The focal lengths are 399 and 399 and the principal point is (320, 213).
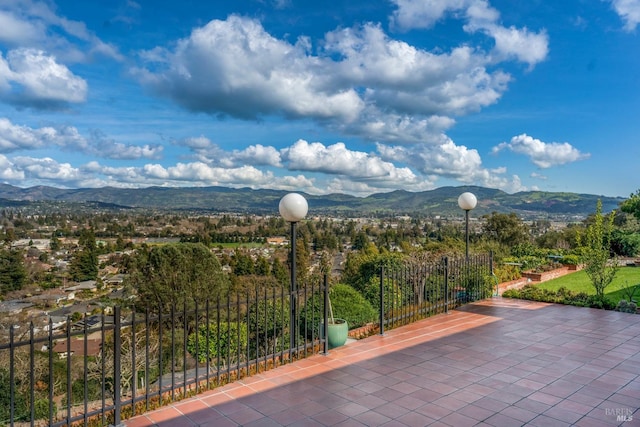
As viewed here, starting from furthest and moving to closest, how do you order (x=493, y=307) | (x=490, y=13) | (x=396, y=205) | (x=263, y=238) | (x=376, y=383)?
(x=396, y=205) → (x=263, y=238) → (x=490, y=13) → (x=493, y=307) → (x=376, y=383)

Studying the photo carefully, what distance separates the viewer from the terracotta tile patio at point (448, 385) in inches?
131

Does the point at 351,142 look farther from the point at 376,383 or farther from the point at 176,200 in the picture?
the point at 176,200

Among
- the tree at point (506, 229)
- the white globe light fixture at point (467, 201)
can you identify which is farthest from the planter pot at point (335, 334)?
the tree at point (506, 229)

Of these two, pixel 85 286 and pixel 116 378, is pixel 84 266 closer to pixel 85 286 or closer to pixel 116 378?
pixel 85 286

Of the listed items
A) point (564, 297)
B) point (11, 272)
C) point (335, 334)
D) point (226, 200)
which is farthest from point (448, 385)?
point (226, 200)

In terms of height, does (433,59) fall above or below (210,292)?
above

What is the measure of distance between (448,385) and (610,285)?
8639mm

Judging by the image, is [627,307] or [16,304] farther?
[16,304]

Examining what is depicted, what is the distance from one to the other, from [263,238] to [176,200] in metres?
55.6

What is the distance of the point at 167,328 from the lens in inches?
799

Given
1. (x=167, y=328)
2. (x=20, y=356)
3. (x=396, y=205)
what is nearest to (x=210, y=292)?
(x=167, y=328)

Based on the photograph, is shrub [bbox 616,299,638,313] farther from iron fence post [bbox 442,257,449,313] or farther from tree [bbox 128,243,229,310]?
tree [bbox 128,243,229,310]

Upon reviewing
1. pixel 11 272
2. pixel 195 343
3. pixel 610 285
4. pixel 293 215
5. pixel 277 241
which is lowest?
pixel 11 272

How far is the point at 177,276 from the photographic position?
84.9 ft
